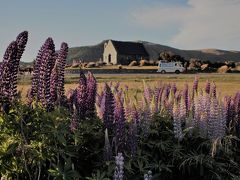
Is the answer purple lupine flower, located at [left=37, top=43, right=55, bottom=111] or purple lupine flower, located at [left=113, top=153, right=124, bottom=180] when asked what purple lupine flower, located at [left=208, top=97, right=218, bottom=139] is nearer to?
purple lupine flower, located at [left=37, top=43, right=55, bottom=111]

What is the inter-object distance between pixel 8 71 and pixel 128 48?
129 meters

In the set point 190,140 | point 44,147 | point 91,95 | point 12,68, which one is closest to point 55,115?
point 44,147

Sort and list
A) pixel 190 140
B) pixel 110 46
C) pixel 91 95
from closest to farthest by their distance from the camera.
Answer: pixel 91 95, pixel 190 140, pixel 110 46

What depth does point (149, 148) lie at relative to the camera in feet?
20.0

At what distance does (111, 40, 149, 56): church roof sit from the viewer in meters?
132

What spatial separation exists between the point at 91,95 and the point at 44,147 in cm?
135

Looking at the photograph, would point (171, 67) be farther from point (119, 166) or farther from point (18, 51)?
point (119, 166)

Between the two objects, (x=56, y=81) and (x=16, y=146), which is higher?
(x=56, y=81)

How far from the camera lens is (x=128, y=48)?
134m

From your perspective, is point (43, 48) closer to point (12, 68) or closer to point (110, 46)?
point (12, 68)

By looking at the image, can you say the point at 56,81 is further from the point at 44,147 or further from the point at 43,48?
the point at 44,147

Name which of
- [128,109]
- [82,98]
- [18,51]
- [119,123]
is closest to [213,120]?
[128,109]

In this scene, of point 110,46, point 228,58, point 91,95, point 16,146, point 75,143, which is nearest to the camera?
point 16,146

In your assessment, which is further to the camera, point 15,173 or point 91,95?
point 91,95
